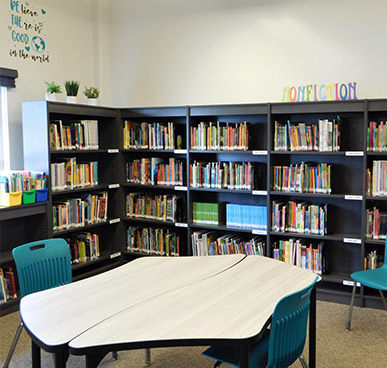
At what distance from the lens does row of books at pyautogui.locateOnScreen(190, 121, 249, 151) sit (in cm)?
472

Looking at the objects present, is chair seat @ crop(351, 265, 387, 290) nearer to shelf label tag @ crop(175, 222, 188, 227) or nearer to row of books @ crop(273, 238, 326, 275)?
row of books @ crop(273, 238, 326, 275)

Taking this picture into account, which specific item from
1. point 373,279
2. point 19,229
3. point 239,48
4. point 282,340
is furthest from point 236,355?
point 239,48

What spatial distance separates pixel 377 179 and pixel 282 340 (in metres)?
2.46

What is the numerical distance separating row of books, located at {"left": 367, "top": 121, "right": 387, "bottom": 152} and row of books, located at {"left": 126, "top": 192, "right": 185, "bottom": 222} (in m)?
2.04

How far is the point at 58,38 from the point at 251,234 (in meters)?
3.04

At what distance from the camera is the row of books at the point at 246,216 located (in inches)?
185

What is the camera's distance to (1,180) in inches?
161

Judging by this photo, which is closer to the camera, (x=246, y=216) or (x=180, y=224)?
(x=246, y=216)

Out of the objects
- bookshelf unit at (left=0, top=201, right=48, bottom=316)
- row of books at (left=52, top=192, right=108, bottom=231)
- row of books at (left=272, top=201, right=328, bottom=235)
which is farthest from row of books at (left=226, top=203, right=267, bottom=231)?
bookshelf unit at (left=0, top=201, right=48, bottom=316)

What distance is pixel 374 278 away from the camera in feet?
12.2

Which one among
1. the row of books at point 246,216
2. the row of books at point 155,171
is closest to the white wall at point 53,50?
the row of books at point 155,171

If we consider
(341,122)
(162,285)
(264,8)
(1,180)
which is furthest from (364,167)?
(1,180)

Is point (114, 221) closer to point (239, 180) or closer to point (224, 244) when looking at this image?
point (224, 244)

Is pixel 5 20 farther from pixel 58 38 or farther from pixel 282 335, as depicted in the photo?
pixel 282 335
